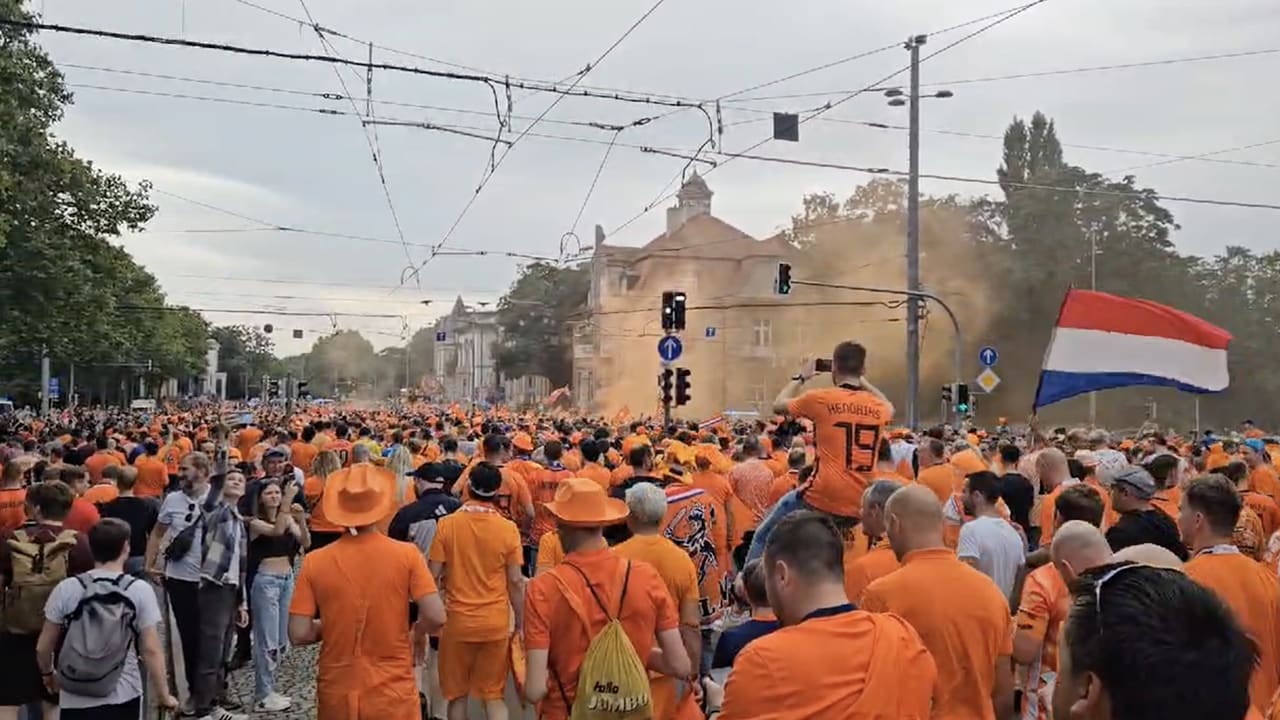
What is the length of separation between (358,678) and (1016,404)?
5160cm

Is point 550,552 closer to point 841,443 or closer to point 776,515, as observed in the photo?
point 776,515

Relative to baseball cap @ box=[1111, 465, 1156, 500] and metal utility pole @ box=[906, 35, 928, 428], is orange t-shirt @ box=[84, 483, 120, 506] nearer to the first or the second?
baseball cap @ box=[1111, 465, 1156, 500]

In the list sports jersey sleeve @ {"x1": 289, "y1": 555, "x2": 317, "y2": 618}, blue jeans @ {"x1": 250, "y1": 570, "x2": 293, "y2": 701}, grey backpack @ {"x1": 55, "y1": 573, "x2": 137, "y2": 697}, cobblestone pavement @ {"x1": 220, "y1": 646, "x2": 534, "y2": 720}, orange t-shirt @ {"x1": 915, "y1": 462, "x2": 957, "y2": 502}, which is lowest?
cobblestone pavement @ {"x1": 220, "y1": 646, "x2": 534, "y2": 720}

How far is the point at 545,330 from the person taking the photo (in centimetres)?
8631

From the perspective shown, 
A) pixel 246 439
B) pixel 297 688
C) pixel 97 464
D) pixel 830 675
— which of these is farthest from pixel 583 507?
pixel 246 439

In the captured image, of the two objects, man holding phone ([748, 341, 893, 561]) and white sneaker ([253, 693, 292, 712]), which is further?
white sneaker ([253, 693, 292, 712])

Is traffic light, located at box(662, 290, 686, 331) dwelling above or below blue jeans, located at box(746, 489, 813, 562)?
above

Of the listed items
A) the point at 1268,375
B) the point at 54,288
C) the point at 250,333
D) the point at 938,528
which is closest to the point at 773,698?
the point at 938,528

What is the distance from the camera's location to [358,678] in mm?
5414

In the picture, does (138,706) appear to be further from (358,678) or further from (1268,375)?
(1268,375)

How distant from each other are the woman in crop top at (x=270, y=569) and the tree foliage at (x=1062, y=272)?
45.2m

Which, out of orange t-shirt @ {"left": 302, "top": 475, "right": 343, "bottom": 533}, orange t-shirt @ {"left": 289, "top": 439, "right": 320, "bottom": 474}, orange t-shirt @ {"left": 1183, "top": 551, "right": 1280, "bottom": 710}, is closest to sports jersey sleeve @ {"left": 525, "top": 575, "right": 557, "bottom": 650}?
orange t-shirt @ {"left": 1183, "top": 551, "right": 1280, "bottom": 710}

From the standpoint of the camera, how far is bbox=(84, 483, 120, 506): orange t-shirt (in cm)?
978

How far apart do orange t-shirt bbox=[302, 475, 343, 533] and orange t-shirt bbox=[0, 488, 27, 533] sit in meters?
2.17
